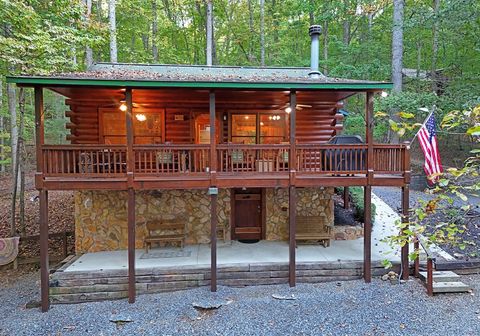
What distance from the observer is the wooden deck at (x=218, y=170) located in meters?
7.52

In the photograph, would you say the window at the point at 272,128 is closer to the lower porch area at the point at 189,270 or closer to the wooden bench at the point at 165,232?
the lower porch area at the point at 189,270

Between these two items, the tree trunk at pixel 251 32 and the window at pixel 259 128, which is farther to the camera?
the tree trunk at pixel 251 32

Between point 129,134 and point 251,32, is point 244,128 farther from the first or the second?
point 251,32

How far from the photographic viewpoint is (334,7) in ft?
54.6

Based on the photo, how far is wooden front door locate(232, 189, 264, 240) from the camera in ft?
34.0

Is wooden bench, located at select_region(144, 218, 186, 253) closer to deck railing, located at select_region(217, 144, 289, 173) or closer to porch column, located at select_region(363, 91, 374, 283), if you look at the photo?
deck railing, located at select_region(217, 144, 289, 173)

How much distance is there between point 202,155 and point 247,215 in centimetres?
312

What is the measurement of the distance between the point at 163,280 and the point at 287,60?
1672cm

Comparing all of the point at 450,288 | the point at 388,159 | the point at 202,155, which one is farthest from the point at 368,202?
the point at 202,155

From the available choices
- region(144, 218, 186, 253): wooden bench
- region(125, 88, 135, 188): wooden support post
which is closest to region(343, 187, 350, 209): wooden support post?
region(144, 218, 186, 253): wooden bench

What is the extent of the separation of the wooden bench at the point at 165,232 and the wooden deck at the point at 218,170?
2020 millimetres

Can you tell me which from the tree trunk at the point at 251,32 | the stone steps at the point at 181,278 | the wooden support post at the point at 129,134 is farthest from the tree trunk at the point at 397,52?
the wooden support post at the point at 129,134

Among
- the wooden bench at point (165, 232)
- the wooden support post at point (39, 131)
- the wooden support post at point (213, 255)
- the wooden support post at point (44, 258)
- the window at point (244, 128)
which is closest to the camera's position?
the wooden support post at point (39, 131)

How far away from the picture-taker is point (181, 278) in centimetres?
800
